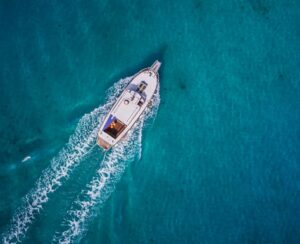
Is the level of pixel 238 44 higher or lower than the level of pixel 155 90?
higher

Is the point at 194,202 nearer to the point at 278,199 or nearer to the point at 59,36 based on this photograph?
the point at 278,199

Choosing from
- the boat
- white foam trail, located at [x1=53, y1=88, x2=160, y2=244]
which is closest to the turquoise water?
white foam trail, located at [x1=53, y1=88, x2=160, y2=244]

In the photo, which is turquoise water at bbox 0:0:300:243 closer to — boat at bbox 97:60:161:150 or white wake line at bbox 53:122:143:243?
white wake line at bbox 53:122:143:243

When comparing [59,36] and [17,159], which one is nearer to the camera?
[17,159]

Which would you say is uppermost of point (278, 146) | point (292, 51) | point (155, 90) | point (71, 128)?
point (292, 51)

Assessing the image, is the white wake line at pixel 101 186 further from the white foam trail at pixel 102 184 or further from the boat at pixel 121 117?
the boat at pixel 121 117

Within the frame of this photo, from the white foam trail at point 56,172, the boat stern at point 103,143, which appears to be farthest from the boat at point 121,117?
the white foam trail at point 56,172

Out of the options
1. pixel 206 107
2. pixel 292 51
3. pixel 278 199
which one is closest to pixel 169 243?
pixel 278 199
